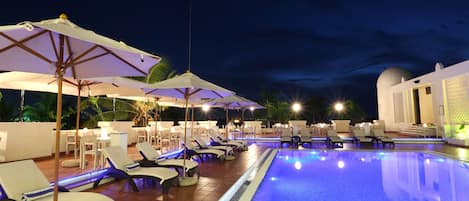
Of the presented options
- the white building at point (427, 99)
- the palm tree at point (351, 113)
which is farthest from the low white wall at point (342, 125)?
the white building at point (427, 99)

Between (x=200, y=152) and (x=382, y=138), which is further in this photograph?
(x=382, y=138)

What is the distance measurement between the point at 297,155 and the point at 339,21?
14.0 m

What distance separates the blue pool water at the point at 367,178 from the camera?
584 centimetres

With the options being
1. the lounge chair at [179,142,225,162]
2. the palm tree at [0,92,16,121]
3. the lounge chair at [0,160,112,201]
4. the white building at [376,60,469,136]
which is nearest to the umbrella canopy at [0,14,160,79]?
the lounge chair at [0,160,112,201]

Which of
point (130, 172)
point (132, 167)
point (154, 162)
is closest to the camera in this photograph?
point (130, 172)

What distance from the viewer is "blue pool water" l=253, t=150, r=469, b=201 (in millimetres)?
5840

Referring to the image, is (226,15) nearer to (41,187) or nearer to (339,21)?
(339,21)

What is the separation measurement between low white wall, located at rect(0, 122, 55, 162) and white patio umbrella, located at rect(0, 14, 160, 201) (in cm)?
445

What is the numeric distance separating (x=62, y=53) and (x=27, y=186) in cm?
202

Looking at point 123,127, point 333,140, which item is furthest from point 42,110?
point 333,140

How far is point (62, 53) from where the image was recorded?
3002 mm

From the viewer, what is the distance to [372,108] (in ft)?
148

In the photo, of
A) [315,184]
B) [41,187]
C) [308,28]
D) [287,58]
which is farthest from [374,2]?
[41,187]

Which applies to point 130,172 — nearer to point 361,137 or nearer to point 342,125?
point 361,137
